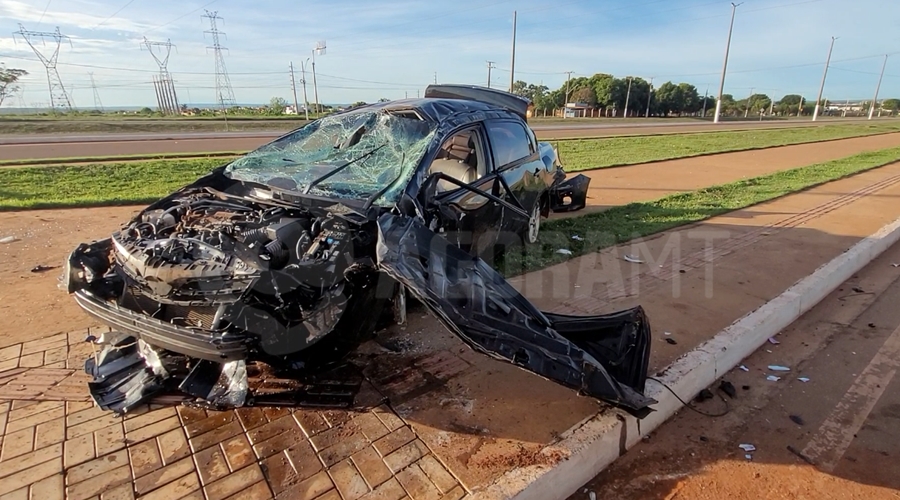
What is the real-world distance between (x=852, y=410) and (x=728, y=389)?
0.72 m

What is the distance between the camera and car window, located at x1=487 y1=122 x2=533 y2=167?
4922 mm

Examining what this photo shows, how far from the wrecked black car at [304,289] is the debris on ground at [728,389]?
0.72 m

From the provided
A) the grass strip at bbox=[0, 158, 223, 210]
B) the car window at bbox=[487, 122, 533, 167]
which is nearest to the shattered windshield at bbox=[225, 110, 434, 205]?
the car window at bbox=[487, 122, 533, 167]

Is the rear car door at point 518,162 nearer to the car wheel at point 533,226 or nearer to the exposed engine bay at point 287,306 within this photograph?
the car wheel at point 533,226

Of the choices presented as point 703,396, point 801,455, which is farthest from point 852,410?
point 703,396

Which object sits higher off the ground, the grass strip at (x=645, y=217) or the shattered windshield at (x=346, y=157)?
the shattered windshield at (x=346, y=157)

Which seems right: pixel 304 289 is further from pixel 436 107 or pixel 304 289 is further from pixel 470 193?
pixel 436 107

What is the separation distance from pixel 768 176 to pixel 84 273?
46.1ft

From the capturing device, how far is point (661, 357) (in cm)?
373

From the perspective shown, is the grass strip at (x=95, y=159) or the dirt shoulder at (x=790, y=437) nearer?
the dirt shoulder at (x=790, y=437)

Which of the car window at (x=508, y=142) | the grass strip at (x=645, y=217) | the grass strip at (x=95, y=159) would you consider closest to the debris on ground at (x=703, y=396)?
the grass strip at (x=645, y=217)

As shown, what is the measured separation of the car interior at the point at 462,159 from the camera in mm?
4260

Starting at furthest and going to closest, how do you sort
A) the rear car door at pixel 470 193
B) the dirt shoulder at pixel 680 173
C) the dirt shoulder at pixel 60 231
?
the dirt shoulder at pixel 680 173
the dirt shoulder at pixel 60 231
the rear car door at pixel 470 193

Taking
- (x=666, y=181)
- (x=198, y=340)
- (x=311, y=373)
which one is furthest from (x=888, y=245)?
(x=198, y=340)
